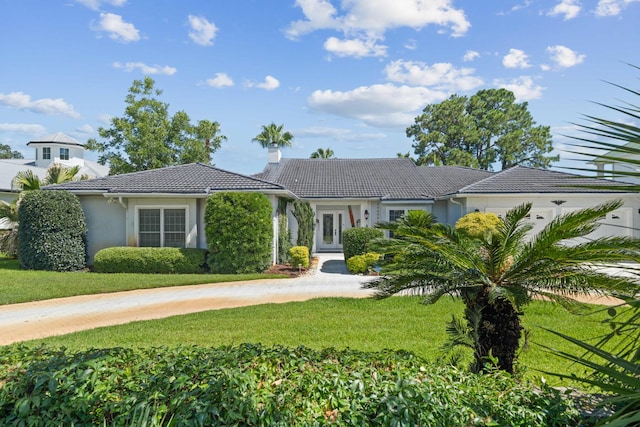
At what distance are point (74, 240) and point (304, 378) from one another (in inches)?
694

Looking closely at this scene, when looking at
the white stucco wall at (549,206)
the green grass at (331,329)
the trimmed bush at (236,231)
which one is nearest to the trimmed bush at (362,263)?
the trimmed bush at (236,231)

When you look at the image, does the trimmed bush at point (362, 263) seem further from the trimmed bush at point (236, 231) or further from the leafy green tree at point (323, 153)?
the leafy green tree at point (323, 153)

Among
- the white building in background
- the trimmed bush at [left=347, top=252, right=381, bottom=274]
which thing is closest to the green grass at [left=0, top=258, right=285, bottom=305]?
the trimmed bush at [left=347, top=252, right=381, bottom=274]

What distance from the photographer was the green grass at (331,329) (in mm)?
7324

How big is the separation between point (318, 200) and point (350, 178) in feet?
13.4

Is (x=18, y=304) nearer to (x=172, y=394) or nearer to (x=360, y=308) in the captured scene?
(x=360, y=308)

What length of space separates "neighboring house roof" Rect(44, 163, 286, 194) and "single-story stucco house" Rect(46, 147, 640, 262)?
45 millimetres

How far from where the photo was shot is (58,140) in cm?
4616

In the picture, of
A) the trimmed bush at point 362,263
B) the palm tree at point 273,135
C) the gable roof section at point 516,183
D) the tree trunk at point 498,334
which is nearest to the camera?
the tree trunk at point 498,334

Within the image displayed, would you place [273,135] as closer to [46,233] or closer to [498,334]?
[46,233]

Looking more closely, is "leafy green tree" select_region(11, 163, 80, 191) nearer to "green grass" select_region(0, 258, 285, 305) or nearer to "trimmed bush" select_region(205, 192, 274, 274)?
"green grass" select_region(0, 258, 285, 305)

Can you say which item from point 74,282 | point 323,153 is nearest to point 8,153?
point 323,153

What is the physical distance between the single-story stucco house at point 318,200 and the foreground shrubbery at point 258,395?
1326 centimetres

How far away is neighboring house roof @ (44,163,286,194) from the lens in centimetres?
1803
